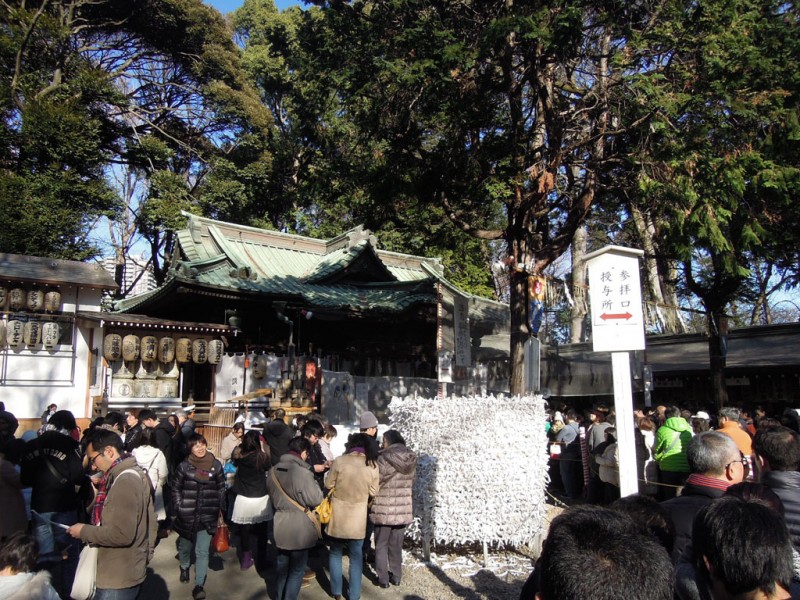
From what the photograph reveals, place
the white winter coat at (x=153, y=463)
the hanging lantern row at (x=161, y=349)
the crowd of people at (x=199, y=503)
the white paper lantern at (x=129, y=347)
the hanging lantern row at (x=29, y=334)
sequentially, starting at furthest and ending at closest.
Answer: the white paper lantern at (x=129, y=347) < the hanging lantern row at (x=161, y=349) < the hanging lantern row at (x=29, y=334) < the white winter coat at (x=153, y=463) < the crowd of people at (x=199, y=503)

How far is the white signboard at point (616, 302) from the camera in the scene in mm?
5242

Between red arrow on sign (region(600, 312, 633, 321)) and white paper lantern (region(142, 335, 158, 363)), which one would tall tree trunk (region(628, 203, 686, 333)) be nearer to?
red arrow on sign (region(600, 312, 633, 321))

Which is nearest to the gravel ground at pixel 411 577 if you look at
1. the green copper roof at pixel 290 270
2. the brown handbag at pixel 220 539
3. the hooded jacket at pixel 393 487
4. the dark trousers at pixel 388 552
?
the dark trousers at pixel 388 552

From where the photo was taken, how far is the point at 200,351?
46.1 ft

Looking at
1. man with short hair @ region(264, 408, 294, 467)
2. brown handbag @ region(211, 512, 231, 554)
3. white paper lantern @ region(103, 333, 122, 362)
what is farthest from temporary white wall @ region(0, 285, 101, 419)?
brown handbag @ region(211, 512, 231, 554)

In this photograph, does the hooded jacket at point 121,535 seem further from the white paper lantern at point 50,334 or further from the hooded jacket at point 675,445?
the white paper lantern at point 50,334

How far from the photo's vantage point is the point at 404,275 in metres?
21.4

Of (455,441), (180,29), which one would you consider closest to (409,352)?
(455,441)

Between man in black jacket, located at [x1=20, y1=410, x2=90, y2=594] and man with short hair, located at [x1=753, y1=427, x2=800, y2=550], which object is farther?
man in black jacket, located at [x1=20, y1=410, x2=90, y2=594]

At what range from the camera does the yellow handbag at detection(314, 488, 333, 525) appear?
5773 mm

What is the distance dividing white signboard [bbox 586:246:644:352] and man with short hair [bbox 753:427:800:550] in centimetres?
139

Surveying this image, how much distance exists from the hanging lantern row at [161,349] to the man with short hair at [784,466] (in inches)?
479

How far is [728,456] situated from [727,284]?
11.4 meters

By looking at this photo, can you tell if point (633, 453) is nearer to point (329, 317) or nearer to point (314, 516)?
point (314, 516)
